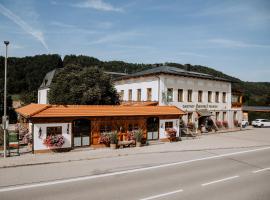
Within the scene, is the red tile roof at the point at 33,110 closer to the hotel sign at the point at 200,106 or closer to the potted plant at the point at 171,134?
the potted plant at the point at 171,134

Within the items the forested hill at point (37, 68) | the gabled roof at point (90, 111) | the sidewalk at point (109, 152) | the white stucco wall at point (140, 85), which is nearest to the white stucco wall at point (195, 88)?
the white stucco wall at point (140, 85)

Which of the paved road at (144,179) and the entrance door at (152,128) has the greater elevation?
the entrance door at (152,128)

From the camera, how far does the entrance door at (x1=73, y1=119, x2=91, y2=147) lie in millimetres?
21516

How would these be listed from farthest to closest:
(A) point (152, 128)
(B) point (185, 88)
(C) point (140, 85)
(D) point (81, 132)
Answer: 1. (C) point (140, 85)
2. (B) point (185, 88)
3. (A) point (152, 128)
4. (D) point (81, 132)

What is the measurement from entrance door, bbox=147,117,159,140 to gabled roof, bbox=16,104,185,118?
2.13ft

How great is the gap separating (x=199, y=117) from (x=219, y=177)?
21.6m

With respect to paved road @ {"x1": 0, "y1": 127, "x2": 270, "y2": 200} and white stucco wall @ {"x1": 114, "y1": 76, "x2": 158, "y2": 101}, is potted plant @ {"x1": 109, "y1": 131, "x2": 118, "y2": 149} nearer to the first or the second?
paved road @ {"x1": 0, "y1": 127, "x2": 270, "y2": 200}

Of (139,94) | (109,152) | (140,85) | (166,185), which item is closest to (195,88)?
(140,85)

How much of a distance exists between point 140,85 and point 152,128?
10434 millimetres

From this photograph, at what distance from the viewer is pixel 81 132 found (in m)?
21.8

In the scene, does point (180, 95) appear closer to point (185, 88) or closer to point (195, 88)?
point (185, 88)

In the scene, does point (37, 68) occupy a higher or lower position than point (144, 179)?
higher

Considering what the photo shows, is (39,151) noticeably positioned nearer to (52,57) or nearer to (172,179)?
(172,179)

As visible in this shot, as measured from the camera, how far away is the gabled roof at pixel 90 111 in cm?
2041
